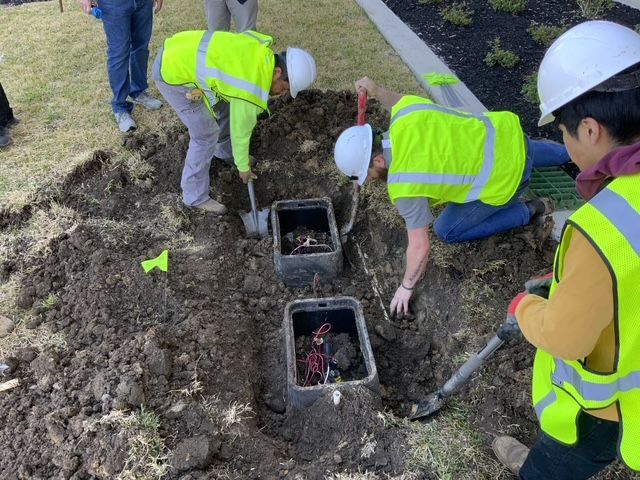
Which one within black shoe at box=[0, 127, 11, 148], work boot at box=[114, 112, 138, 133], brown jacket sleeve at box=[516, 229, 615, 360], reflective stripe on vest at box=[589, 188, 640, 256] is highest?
reflective stripe on vest at box=[589, 188, 640, 256]

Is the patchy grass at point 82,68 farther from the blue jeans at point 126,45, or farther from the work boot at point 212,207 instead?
the work boot at point 212,207

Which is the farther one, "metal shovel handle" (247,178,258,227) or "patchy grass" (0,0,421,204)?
"patchy grass" (0,0,421,204)

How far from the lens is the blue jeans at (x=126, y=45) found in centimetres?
420

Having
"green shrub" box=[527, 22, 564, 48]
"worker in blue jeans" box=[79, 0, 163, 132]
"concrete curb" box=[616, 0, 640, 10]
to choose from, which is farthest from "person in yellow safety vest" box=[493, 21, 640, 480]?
"concrete curb" box=[616, 0, 640, 10]

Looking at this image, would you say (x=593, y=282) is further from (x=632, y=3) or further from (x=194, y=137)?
(x=632, y=3)

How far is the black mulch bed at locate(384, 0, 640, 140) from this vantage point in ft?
16.0

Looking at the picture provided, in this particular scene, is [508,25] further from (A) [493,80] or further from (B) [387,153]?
(B) [387,153]

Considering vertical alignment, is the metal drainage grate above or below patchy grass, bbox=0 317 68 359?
above

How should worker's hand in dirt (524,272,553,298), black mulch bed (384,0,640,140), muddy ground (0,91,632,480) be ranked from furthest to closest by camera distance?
black mulch bed (384,0,640,140), muddy ground (0,91,632,480), worker's hand in dirt (524,272,553,298)

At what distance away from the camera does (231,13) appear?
468 cm

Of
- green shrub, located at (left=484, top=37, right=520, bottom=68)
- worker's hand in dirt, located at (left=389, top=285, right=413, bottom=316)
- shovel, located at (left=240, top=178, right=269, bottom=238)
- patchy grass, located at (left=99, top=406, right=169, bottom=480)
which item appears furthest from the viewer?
green shrub, located at (left=484, top=37, right=520, bottom=68)

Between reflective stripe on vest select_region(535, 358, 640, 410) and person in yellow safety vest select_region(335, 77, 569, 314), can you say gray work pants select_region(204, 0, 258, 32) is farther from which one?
reflective stripe on vest select_region(535, 358, 640, 410)

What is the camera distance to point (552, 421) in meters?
1.87

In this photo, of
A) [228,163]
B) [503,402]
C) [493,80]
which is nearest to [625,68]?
[503,402]
